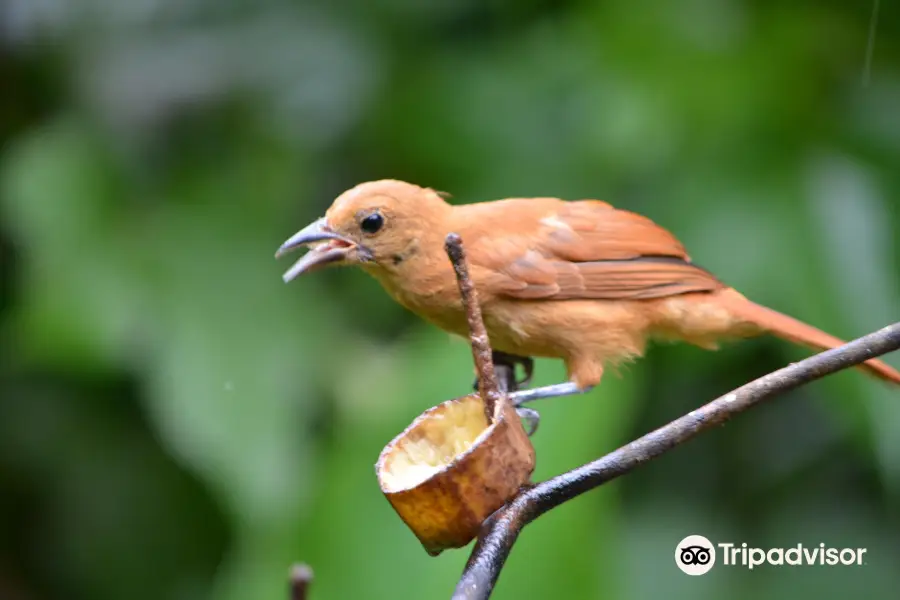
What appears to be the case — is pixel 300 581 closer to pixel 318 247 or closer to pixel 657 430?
pixel 657 430

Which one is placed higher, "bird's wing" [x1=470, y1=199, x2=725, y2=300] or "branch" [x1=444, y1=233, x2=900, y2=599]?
"branch" [x1=444, y1=233, x2=900, y2=599]

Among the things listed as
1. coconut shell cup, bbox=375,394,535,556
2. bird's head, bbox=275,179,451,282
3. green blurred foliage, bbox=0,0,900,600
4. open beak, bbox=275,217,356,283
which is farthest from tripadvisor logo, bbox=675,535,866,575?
coconut shell cup, bbox=375,394,535,556

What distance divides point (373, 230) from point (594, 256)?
0.46m

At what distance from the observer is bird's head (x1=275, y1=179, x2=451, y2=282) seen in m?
1.44

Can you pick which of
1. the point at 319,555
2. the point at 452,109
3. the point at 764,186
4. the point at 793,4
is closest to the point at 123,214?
the point at 452,109

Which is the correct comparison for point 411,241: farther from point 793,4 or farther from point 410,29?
point 793,4

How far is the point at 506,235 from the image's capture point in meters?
1.77

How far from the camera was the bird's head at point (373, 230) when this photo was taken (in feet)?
4.74

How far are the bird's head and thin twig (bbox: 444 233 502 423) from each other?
1.16 feet

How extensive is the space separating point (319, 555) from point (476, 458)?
1249 millimetres

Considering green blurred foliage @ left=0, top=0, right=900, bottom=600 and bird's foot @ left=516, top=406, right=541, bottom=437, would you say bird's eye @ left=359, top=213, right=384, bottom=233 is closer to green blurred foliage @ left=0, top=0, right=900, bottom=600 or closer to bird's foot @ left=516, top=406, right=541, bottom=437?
bird's foot @ left=516, top=406, right=541, bottom=437

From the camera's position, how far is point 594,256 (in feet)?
5.98

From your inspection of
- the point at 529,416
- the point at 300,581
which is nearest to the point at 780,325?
the point at 529,416

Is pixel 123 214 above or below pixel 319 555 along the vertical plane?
above
